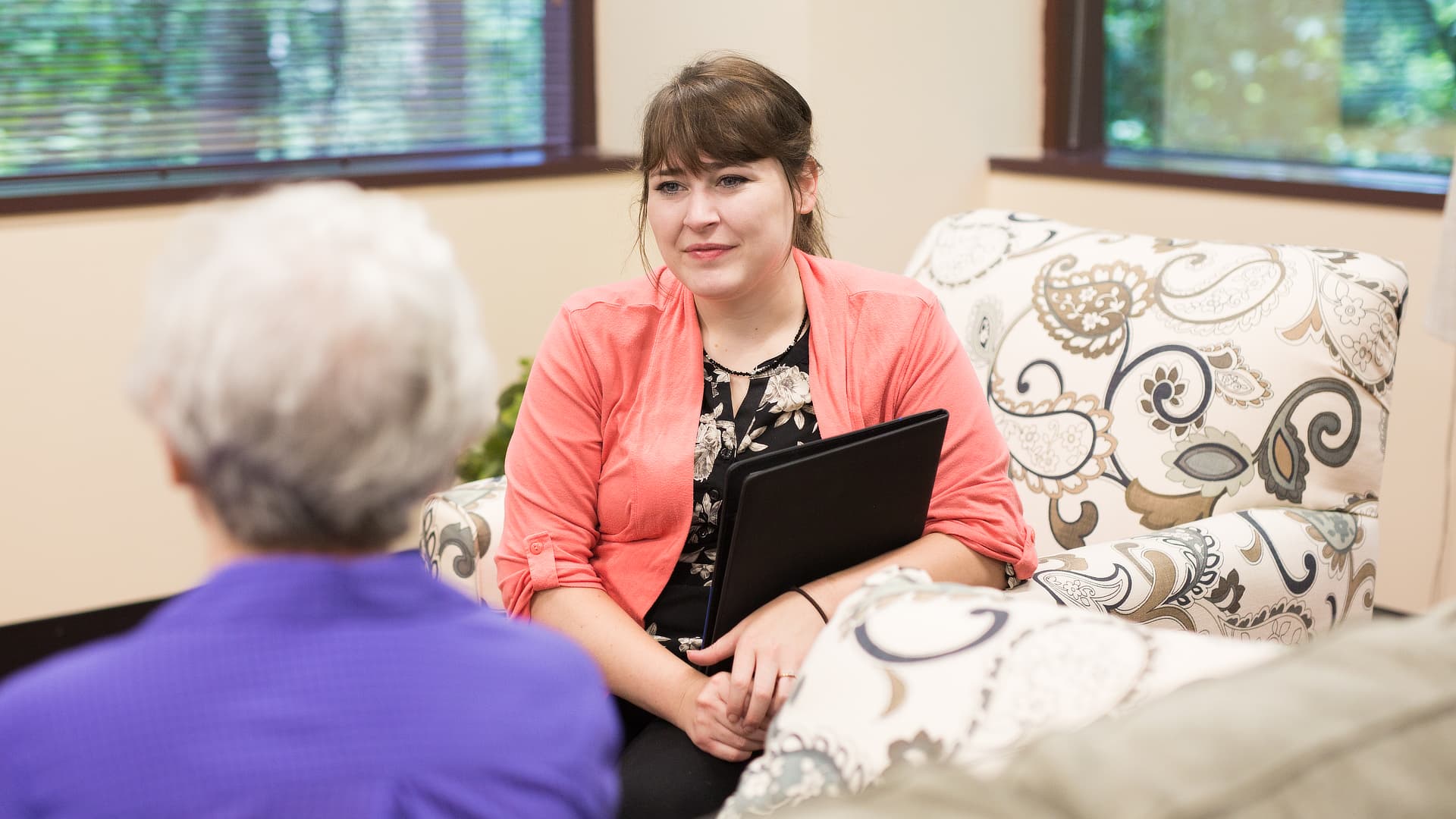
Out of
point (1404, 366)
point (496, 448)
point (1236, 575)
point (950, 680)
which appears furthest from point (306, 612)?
point (1404, 366)

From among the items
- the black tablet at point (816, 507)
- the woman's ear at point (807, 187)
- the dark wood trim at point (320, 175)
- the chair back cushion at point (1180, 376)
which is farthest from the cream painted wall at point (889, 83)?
the black tablet at point (816, 507)

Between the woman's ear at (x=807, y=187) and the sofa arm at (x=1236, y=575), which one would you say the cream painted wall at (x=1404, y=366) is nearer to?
the sofa arm at (x=1236, y=575)

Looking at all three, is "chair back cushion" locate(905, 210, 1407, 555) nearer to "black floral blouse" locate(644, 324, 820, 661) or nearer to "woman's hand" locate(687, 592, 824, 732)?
"black floral blouse" locate(644, 324, 820, 661)

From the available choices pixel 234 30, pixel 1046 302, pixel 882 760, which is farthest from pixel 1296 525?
pixel 234 30

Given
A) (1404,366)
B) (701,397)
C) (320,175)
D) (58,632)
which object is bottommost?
(58,632)

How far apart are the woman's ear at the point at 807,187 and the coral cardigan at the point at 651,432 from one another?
0.39 feet

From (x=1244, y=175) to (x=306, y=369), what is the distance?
2.49 m

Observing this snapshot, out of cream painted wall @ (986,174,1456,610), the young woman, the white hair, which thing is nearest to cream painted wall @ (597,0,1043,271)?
cream painted wall @ (986,174,1456,610)

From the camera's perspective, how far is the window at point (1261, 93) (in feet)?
8.66

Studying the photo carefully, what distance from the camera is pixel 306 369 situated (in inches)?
25.1

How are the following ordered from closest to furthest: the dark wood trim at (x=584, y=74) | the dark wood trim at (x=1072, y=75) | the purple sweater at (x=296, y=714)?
the purple sweater at (x=296, y=714) → the dark wood trim at (x=1072, y=75) → the dark wood trim at (x=584, y=74)

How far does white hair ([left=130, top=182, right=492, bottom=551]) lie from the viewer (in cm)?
64

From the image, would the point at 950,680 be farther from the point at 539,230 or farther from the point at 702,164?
the point at 539,230

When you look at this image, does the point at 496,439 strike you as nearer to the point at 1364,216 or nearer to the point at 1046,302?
the point at 1046,302
